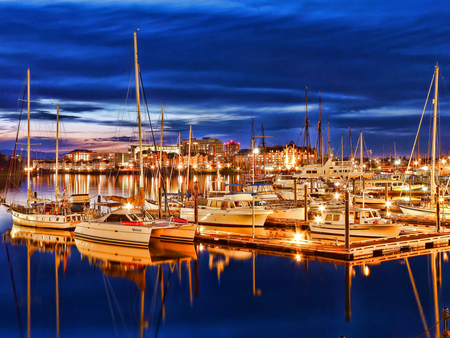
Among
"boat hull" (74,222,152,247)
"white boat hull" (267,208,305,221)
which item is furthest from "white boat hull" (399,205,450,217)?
"boat hull" (74,222,152,247)

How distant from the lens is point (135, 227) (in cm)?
2802

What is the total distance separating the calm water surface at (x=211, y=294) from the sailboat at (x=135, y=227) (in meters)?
0.66

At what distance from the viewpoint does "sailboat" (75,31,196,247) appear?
28.1m

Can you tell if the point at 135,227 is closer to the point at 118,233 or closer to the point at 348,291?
the point at 118,233

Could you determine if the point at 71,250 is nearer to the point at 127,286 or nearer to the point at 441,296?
the point at 127,286

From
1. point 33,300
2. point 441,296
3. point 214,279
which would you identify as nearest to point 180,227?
point 214,279

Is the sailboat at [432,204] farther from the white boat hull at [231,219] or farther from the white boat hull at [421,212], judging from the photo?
the white boat hull at [231,219]

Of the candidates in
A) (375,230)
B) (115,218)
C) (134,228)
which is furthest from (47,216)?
(375,230)

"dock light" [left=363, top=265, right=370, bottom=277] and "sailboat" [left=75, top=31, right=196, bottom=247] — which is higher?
"sailboat" [left=75, top=31, right=196, bottom=247]

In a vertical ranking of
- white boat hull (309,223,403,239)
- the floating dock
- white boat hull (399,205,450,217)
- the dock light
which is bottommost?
the dock light

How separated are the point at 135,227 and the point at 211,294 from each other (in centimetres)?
852

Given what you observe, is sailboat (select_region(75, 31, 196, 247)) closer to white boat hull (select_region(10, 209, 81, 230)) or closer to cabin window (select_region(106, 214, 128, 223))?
cabin window (select_region(106, 214, 128, 223))

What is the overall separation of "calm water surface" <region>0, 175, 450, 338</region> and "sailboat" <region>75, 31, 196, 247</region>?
662mm

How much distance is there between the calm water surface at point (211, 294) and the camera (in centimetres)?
1781
